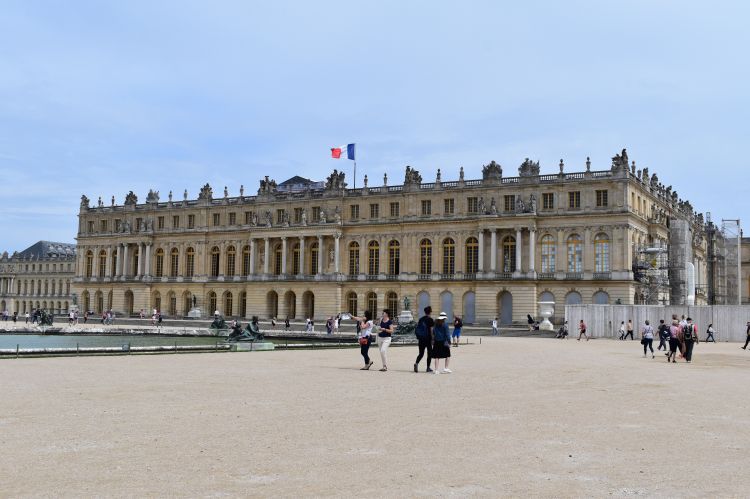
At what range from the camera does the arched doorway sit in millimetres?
64250

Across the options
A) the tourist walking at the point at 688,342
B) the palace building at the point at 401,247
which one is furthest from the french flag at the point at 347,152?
the tourist walking at the point at 688,342

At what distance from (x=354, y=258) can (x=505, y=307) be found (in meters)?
15.9

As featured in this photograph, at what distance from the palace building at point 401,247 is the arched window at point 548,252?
85mm

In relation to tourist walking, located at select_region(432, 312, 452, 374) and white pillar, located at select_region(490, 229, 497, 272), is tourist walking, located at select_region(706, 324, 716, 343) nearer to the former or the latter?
white pillar, located at select_region(490, 229, 497, 272)

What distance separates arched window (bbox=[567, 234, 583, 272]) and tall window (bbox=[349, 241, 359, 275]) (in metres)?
20.3

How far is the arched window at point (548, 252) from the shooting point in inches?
2494

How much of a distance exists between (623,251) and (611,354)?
3179cm

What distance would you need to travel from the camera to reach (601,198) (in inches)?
2414

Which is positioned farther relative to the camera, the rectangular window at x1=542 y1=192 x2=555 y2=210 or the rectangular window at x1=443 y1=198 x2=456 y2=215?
the rectangular window at x1=443 y1=198 x2=456 y2=215

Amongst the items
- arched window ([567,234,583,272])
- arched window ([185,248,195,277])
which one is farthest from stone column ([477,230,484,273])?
arched window ([185,248,195,277])

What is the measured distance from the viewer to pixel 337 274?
236ft

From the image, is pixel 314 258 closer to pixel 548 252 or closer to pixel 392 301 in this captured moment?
pixel 392 301

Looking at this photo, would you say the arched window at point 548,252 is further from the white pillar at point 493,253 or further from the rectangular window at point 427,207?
the rectangular window at point 427,207

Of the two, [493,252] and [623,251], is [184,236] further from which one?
[623,251]
